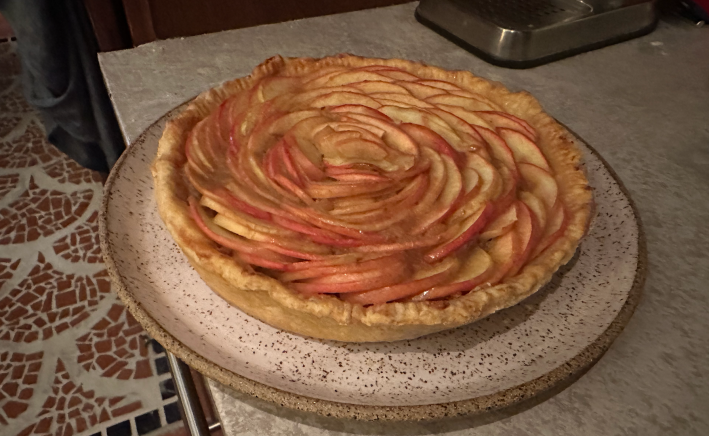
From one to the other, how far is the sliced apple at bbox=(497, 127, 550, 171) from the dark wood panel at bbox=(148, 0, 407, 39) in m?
1.20

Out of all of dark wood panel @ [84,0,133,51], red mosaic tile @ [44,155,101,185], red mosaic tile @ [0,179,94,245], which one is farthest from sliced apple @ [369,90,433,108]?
red mosaic tile @ [44,155,101,185]

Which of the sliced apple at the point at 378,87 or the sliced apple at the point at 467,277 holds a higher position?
the sliced apple at the point at 378,87

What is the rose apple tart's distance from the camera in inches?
32.5

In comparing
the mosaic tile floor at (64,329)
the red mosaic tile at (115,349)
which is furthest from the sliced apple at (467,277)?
the red mosaic tile at (115,349)

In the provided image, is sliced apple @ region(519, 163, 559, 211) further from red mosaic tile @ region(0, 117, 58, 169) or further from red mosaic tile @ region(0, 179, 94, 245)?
red mosaic tile @ region(0, 117, 58, 169)

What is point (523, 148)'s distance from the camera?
3.70 feet

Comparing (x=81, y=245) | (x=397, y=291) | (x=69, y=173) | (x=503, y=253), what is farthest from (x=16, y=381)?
(x=503, y=253)

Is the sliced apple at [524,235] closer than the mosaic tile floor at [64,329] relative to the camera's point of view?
Yes

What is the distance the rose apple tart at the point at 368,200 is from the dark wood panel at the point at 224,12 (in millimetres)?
753

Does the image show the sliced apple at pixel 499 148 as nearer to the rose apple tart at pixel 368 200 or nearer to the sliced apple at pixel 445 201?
the rose apple tart at pixel 368 200

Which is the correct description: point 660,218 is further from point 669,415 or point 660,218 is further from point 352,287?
point 352,287

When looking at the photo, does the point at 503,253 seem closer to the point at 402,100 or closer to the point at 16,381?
the point at 402,100

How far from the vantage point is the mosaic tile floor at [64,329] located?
201cm

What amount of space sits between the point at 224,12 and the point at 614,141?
1.40 meters
